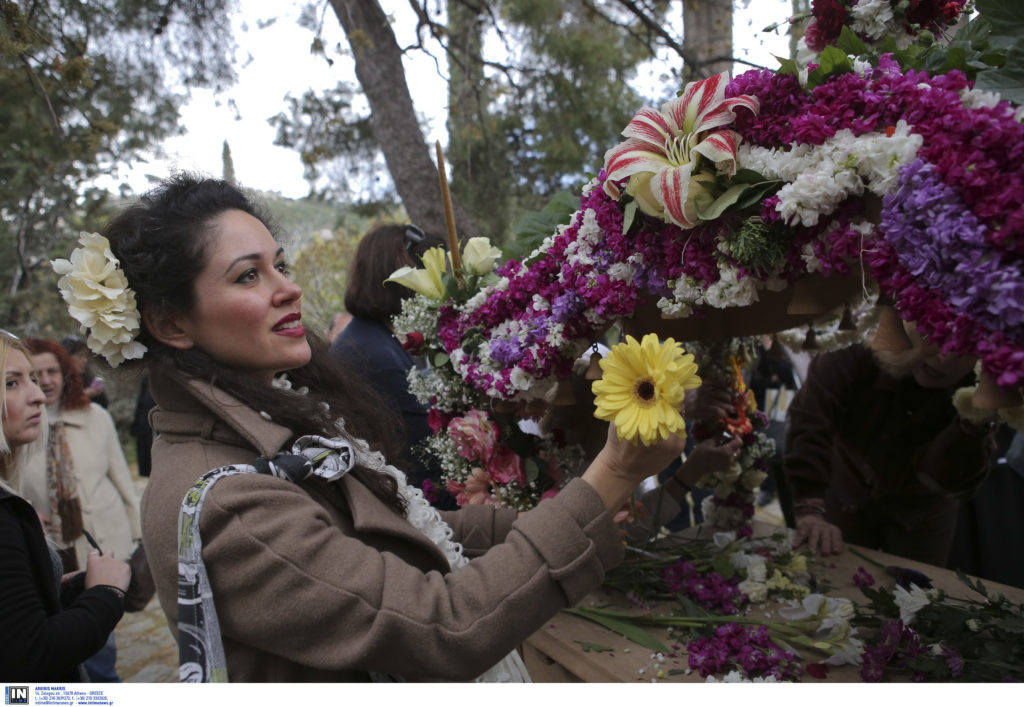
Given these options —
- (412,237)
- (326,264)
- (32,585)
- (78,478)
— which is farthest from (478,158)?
(326,264)

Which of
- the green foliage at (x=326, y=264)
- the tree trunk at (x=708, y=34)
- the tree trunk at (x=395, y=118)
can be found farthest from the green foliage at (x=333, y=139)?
the green foliage at (x=326, y=264)

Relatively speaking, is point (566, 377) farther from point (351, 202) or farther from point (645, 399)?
point (351, 202)

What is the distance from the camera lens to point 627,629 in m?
2.10

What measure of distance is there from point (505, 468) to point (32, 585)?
4.30 ft

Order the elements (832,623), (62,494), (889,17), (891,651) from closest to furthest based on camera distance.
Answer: (889,17)
(891,651)
(832,623)
(62,494)

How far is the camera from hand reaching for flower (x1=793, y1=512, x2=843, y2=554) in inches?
104

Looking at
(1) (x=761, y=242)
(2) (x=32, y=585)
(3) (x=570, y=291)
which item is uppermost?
(1) (x=761, y=242)

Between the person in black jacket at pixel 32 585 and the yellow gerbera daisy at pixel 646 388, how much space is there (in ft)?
4.34

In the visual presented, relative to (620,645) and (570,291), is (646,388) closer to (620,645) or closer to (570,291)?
(570,291)

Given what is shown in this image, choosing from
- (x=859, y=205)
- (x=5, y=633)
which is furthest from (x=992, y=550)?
(x=5, y=633)

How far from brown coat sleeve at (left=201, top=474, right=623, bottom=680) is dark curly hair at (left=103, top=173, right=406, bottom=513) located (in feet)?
0.78

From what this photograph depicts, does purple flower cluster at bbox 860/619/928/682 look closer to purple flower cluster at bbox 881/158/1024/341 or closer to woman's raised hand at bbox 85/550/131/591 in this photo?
purple flower cluster at bbox 881/158/1024/341

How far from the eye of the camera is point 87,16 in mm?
3359

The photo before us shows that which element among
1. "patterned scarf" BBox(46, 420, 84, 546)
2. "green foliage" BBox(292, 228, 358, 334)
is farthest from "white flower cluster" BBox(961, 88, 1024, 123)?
"green foliage" BBox(292, 228, 358, 334)
